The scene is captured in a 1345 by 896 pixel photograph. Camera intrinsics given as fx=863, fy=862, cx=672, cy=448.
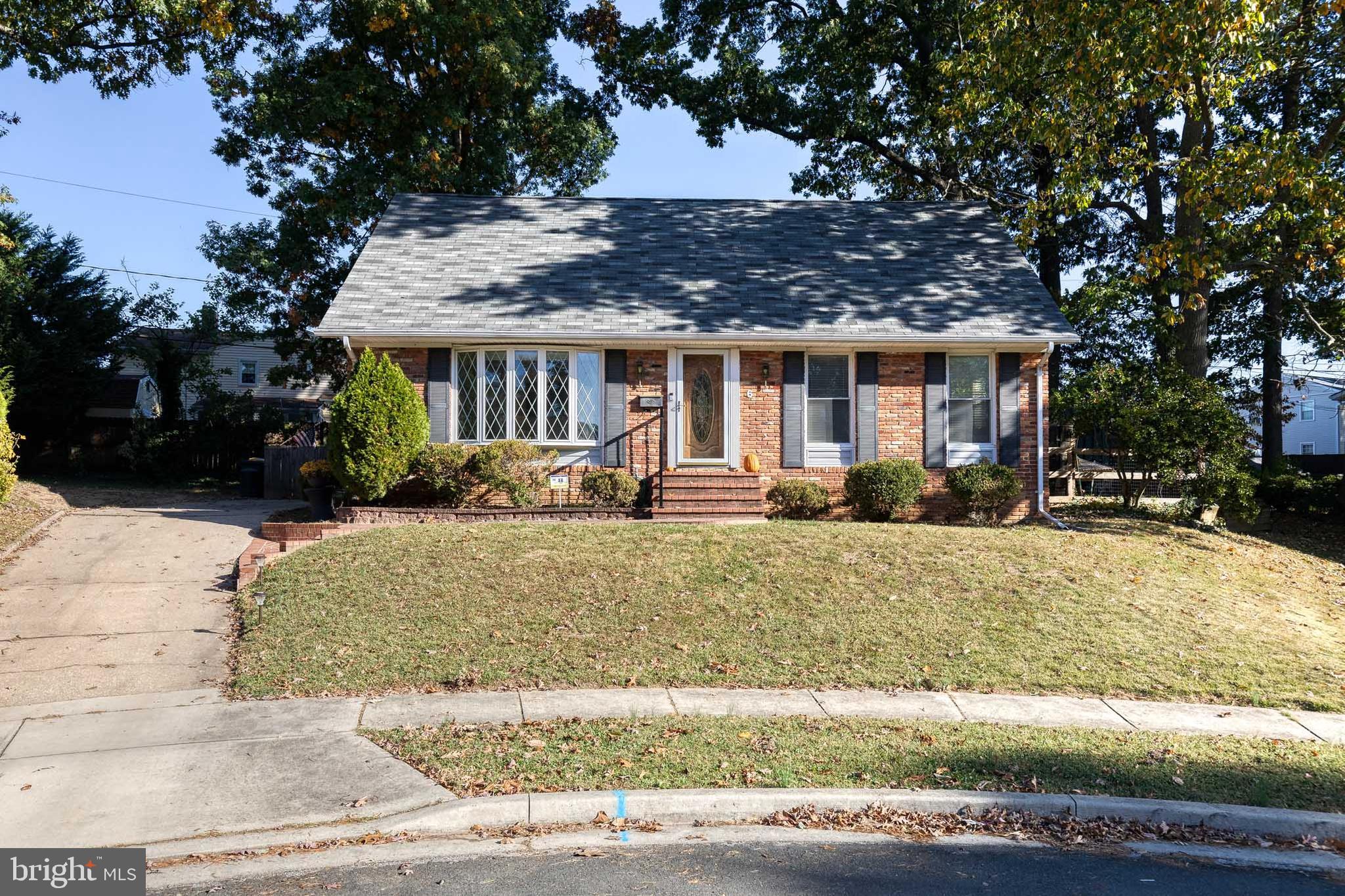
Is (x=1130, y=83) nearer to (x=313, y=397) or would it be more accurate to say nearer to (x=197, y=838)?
(x=197, y=838)

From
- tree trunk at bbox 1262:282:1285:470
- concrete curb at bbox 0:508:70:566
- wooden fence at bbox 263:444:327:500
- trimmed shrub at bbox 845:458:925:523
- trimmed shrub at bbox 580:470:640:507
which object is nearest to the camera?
concrete curb at bbox 0:508:70:566

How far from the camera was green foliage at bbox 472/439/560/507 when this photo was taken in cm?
1324

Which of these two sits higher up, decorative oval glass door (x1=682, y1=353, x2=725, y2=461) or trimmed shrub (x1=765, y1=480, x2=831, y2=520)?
decorative oval glass door (x1=682, y1=353, x2=725, y2=461)

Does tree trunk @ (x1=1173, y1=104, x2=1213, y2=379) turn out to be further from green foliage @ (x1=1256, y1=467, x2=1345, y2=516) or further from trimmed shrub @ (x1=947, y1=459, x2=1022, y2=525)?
trimmed shrub @ (x1=947, y1=459, x2=1022, y2=525)

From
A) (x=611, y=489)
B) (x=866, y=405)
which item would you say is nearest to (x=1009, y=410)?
(x=866, y=405)

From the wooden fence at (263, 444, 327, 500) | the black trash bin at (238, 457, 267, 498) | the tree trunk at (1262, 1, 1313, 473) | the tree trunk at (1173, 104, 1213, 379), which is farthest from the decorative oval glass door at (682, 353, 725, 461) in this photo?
the tree trunk at (1262, 1, 1313, 473)

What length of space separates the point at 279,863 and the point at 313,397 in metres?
39.4

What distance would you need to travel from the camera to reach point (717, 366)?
1473cm

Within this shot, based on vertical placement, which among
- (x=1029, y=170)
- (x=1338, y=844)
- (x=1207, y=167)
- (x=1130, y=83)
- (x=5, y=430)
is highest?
(x=1029, y=170)

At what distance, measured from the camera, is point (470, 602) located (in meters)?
9.06

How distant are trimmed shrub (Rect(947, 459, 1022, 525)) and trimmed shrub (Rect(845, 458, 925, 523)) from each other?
1.96 ft

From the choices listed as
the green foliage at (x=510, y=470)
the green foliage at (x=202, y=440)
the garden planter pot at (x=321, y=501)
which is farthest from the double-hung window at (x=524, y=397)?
the green foliage at (x=202, y=440)

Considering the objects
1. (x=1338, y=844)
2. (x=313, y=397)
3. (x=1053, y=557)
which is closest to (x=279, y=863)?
(x=1338, y=844)

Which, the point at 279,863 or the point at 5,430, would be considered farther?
the point at 5,430
